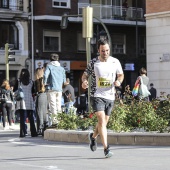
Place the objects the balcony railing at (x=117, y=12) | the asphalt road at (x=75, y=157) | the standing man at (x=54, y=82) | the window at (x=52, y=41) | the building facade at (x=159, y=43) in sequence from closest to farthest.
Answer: the asphalt road at (x=75, y=157) < the standing man at (x=54, y=82) < the building facade at (x=159, y=43) < the window at (x=52, y=41) < the balcony railing at (x=117, y=12)

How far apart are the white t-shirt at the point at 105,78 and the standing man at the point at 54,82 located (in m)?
5.10

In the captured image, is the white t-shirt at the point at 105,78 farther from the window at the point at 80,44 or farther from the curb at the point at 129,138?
the window at the point at 80,44

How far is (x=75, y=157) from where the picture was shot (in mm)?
11570

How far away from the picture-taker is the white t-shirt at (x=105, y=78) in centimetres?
1132

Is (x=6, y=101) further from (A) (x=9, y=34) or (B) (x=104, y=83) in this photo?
(A) (x=9, y=34)

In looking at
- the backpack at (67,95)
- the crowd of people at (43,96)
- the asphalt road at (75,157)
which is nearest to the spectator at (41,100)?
the crowd of people at (43,96)

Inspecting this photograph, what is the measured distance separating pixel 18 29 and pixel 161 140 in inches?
1277

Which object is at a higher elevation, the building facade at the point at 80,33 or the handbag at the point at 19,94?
the building facade at the point at 80,33

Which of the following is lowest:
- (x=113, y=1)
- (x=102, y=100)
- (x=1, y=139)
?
(x=1, y=139)

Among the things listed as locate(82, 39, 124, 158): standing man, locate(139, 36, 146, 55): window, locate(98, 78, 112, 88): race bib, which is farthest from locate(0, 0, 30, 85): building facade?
locate(98, 78, 112, 88): race bib

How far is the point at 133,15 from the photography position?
4934 cm

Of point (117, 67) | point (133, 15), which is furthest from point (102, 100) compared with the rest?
point (133, 15)

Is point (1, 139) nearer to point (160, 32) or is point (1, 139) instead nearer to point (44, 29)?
point (160, 32)

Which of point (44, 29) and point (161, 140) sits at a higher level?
point (44, 29)
